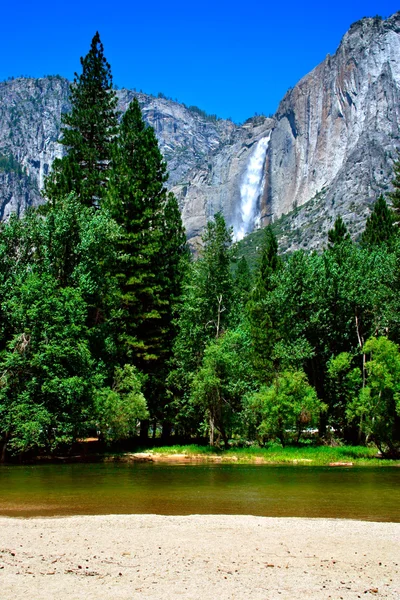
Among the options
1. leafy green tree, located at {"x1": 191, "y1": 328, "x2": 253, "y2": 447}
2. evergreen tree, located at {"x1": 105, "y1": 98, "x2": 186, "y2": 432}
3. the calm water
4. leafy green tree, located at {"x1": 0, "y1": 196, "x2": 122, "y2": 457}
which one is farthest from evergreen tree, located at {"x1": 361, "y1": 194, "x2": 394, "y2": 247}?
the calm water

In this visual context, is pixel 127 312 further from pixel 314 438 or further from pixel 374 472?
pixel 374 472

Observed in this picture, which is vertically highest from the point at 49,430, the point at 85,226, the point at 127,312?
the point at 85,226

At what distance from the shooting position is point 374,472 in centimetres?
2655

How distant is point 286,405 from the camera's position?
112ft

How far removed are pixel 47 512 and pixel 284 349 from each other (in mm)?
24661

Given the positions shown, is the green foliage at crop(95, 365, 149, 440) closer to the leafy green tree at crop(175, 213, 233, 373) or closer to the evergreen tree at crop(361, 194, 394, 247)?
the leafy green tree at crop(175, 213, 233, 373)

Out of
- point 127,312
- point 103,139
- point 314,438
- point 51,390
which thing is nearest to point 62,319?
point 51,390

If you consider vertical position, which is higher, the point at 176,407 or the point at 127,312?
the point at 127,312

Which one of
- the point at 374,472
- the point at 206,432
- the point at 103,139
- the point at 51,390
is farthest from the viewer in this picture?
the point at 103,139

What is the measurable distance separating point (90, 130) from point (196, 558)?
42.4 m

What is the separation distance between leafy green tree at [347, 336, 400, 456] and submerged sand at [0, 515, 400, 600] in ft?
62.4

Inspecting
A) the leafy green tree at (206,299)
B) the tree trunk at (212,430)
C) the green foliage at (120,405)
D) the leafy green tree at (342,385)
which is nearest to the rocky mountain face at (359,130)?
the leafy green tree at (206,299)

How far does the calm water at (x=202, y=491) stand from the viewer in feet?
52.0

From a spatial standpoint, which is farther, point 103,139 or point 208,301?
point 103,139
